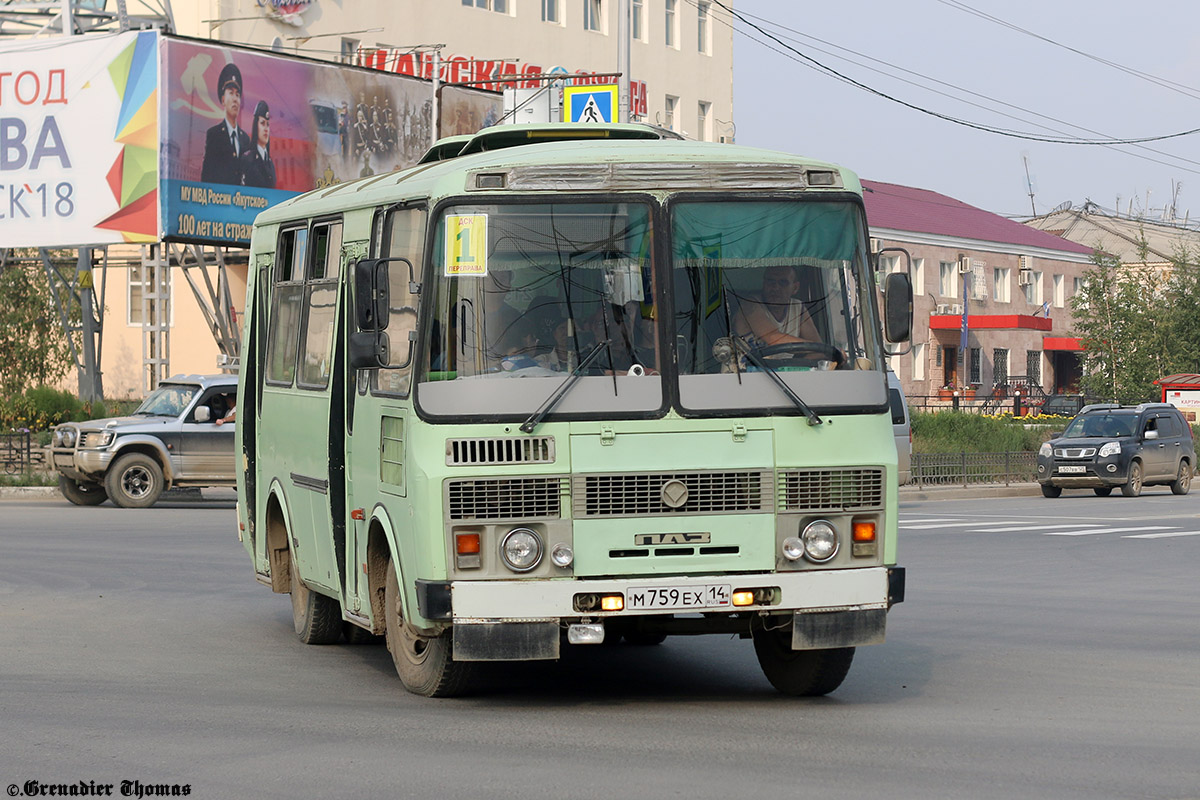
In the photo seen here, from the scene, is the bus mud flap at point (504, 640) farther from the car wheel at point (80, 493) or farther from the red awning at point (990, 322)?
the red awning at point (990, 322)

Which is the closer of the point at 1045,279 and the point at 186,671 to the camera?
the point at 186,671

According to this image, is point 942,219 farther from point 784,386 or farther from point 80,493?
point 784,386

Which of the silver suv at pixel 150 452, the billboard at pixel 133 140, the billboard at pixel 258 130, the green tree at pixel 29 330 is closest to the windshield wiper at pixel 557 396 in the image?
the silver suv at pixel 150 452

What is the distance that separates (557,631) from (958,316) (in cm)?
6319

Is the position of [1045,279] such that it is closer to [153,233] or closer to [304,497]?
[153,233]

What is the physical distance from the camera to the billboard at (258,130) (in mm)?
34156

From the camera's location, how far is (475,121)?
42.4 meters

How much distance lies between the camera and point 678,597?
8414 millimetres

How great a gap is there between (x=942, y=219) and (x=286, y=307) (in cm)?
6481

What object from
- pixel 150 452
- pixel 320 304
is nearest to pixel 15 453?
pixel 150 452

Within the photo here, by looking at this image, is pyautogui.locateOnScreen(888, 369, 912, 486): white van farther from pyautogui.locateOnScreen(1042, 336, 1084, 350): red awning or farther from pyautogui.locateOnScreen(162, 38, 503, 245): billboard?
pyautogui.locateOnScreen(1042, 336, 1084, 350): red awning

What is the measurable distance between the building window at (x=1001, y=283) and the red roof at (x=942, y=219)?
121cm

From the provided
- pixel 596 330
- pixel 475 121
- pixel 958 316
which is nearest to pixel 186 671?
pixel 596 330

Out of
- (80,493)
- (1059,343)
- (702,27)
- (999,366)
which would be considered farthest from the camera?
(1059,343)
